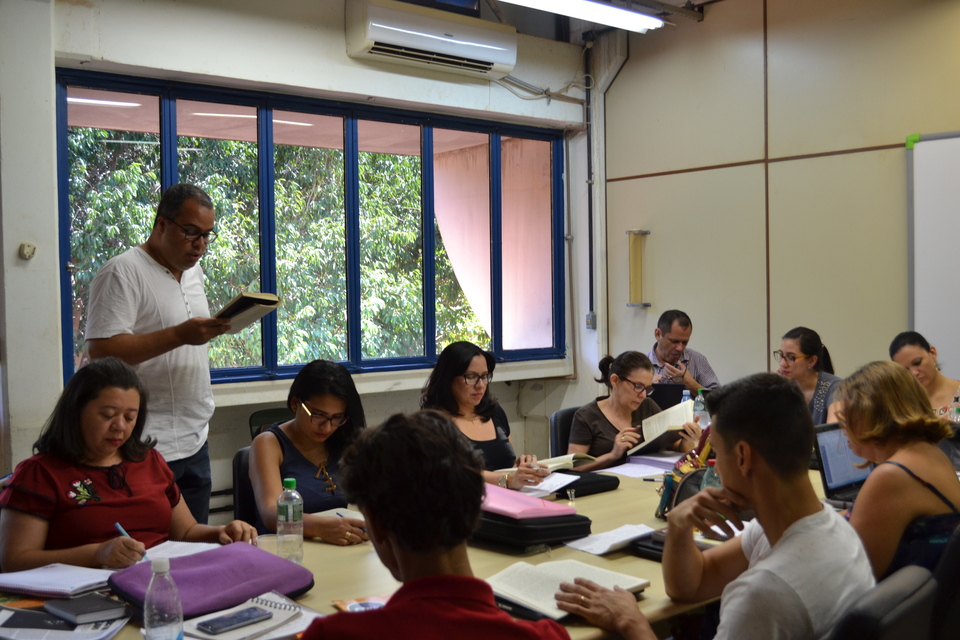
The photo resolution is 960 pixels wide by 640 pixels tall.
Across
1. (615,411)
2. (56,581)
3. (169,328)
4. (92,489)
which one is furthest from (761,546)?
(615,411)

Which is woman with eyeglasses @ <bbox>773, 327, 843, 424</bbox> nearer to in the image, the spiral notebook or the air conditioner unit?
the air conditioner unit

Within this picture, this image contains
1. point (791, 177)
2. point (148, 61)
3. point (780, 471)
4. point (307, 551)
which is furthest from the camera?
point (791, 177)

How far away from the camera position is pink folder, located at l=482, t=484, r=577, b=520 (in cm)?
240

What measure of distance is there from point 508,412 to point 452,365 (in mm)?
3012

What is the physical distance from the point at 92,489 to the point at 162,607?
2.25 feet

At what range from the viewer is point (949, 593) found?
1.89 metres

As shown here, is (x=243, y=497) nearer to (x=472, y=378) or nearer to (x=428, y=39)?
(x=472, y=378)

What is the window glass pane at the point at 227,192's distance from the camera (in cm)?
483

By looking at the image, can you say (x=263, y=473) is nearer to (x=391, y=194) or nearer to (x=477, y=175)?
(x=391, y=194)

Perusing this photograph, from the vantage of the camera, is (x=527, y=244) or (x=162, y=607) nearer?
(x=162, y=607)

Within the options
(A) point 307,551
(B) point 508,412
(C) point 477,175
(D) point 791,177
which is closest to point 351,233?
(C) point 477,175

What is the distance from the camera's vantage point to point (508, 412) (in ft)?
21.7

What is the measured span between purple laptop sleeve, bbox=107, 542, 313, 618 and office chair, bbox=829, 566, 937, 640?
1.21 metres

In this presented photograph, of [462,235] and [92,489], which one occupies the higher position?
[462,235]
